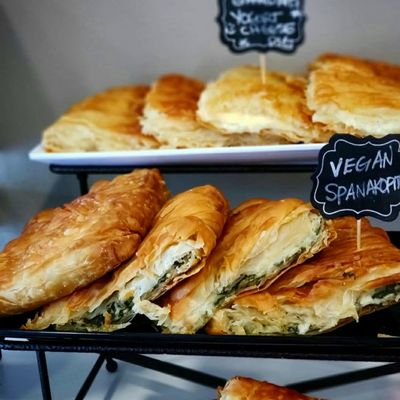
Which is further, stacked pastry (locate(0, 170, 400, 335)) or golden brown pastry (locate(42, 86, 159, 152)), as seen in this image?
golden brown pastry (locate(42, 86, 159, 152))

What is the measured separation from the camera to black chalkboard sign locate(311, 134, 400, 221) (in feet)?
3.80

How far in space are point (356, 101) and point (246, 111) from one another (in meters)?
0.29

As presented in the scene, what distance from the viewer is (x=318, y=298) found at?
1.16 metres

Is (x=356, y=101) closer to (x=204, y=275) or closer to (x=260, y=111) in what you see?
(x=260, y=111)

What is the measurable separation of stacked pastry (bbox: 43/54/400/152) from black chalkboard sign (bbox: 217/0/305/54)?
5.5 inches

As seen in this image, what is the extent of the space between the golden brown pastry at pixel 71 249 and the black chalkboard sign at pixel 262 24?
528 mm

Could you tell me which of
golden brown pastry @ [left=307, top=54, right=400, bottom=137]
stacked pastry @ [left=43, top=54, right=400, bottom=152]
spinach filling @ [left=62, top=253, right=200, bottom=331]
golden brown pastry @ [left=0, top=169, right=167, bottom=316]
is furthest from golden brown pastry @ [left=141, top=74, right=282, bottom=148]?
spinach filling @ [left=62, top=253, right=200, bottom=331]

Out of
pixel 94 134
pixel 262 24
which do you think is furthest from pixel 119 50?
pixel 262 24

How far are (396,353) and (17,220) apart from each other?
150 centimetres

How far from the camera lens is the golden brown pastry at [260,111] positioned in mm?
1558

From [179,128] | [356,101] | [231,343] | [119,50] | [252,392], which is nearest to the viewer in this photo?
[231,343]

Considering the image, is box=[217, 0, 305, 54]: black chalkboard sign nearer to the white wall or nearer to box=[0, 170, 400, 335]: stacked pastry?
the white wall

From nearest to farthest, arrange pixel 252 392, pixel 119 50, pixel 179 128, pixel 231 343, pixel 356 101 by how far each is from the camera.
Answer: pixel 231 343
pixel 252 392
pixel 356 101
pixel 179 128
pixel 119 50

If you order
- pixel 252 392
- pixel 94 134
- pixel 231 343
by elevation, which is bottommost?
pixel 252 392
